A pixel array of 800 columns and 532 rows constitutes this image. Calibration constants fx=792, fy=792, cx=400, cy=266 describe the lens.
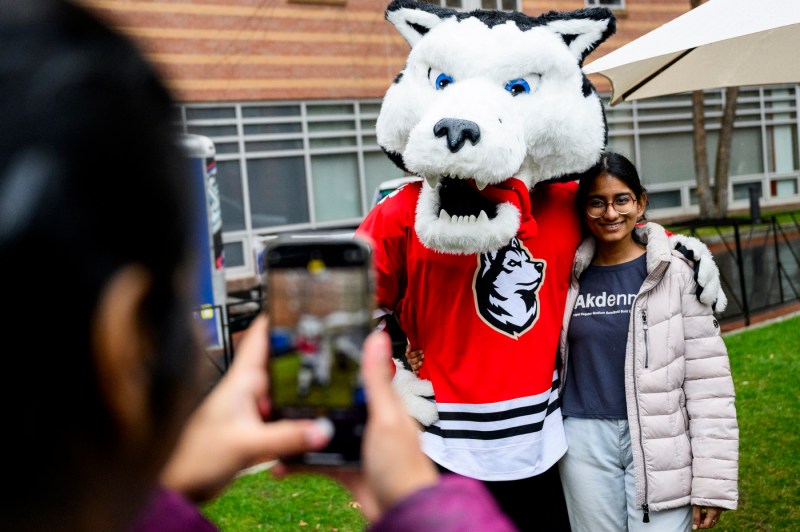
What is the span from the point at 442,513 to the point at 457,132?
1839mm

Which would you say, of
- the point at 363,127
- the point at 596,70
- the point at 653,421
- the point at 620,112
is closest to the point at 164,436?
the point at 653,421

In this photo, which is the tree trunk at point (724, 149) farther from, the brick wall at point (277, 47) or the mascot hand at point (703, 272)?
the mascot hand at point (703, 272)

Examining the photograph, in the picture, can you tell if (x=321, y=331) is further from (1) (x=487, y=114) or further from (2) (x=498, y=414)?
(2) (x=498, y=414)

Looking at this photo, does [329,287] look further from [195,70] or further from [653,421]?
[195,70]

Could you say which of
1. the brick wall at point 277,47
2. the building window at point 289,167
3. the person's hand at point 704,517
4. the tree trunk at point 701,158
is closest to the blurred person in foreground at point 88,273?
the person's hand at point 704,517

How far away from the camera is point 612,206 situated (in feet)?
9.51

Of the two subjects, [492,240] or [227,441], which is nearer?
[227,441]

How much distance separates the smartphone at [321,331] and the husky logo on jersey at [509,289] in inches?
67.4

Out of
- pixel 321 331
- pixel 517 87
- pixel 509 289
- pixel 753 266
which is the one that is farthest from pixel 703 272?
pixel 753 266

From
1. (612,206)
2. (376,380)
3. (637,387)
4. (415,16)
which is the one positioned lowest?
(637,387)

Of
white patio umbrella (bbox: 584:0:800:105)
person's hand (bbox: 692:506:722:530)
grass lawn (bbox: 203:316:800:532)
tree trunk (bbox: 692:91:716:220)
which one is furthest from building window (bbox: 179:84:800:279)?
person's hand (bbox: 692:506:722:530)

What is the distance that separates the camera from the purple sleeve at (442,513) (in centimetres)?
72

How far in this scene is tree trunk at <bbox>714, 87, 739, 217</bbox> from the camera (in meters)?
16.1

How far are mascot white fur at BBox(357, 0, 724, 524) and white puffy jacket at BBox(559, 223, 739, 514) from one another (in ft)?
0.44
